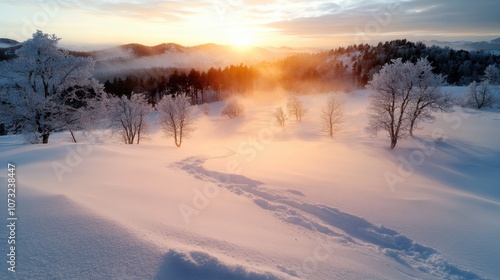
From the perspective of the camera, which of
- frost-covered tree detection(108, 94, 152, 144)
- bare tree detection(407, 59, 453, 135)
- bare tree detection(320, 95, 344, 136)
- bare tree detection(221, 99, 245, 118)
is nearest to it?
bare tree detection(407, 59, 453, 135)

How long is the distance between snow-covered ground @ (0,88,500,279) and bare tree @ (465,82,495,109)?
52.3m

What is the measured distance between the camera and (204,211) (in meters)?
7.70

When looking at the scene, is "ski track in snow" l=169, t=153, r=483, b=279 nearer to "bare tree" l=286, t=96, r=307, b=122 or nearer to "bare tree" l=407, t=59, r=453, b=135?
"bare tree" l=407, t=59, r=453, b=135

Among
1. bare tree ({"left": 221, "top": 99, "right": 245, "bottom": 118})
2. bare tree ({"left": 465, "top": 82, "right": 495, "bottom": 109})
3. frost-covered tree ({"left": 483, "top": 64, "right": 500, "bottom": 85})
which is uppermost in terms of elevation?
frost-covered tree ({"left": 483, "top": 64, "right": 500, "bottom": 85})

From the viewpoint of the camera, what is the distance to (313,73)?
501 feet

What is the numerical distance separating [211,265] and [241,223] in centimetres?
303

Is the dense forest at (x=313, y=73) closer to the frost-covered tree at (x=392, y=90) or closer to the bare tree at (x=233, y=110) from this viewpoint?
the bare tree at (x=233, y=110)

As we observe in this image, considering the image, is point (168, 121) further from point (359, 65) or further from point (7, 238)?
point (359, 65)

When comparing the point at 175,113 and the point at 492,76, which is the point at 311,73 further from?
the point at 175,113

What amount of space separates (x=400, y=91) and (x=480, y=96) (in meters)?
47.6

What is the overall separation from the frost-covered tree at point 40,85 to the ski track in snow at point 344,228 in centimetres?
1501

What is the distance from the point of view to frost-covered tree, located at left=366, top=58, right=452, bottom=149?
84.1 ft

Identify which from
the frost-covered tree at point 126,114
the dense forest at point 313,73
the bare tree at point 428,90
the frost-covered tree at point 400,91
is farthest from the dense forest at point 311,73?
the frost-covered tree at point 400,91

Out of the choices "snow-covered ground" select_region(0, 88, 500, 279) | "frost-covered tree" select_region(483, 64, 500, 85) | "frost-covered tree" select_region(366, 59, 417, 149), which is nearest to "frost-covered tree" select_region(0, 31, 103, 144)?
"snow-covered ground" select_region(0, 88, 500, 279)
